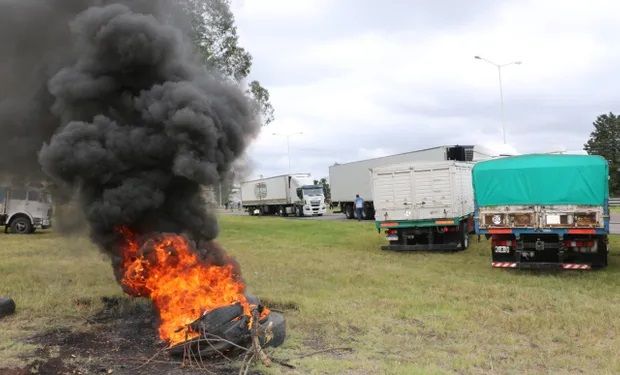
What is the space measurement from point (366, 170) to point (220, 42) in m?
14.9

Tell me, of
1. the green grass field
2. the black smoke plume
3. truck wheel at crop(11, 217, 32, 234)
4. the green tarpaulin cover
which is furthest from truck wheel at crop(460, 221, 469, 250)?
truck wheel at crop(11, 217, 32, 234)

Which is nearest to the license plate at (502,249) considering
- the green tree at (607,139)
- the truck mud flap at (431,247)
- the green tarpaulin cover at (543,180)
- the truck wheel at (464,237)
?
the green tarpaulin cover at (543,180)

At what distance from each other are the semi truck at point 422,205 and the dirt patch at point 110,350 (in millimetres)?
10009

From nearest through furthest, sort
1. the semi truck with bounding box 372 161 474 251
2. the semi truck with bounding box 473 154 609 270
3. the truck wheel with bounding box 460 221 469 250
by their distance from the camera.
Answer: the semi truck with bounding box 473 154 609 270 < the semi truck with bounding box 372 161 474 251 < the truck wheel with bounding box 460 221 469 250

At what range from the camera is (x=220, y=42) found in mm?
21484

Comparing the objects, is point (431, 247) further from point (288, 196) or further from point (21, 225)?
point (288, 196)

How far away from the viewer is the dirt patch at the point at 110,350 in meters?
5.83

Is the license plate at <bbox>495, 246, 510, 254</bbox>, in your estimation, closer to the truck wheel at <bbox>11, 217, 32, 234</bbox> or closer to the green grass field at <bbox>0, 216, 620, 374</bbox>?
the green grass field at <bbox>0, 216, 620, 374</bbox>

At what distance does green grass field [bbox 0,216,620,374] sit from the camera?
6.27 meters

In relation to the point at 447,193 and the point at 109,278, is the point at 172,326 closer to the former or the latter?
the point at 109,278

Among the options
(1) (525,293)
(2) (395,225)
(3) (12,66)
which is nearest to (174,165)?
(3) (12,66)

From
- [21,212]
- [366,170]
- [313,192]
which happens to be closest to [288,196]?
[313,192]

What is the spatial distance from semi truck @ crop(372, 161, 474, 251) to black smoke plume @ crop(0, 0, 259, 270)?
9.65m

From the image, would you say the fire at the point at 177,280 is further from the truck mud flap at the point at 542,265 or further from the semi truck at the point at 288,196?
the semi truck at the point at 288,196
